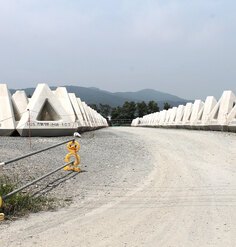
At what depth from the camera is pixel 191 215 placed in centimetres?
730

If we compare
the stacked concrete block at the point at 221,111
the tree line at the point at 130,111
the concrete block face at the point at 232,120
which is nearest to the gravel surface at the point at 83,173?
the concrete block face at the point at 232,120

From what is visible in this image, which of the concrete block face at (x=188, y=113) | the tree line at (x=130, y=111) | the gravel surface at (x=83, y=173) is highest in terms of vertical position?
the gravel surface at (x=83, y=173)

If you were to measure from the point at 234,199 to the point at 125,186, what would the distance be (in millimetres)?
2796

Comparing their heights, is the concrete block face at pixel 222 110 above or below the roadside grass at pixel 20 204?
below

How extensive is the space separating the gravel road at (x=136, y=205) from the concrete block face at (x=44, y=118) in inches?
348

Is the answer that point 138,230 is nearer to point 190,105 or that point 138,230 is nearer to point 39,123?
point 39,123

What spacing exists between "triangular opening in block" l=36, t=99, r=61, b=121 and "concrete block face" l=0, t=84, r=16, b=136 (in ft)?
6.49

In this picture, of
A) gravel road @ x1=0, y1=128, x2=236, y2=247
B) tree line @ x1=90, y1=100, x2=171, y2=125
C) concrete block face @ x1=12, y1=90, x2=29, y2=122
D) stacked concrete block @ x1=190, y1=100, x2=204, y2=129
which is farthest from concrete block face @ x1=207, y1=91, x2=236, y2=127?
tree line @ x1=90, y1=100, x2=171, y2=125

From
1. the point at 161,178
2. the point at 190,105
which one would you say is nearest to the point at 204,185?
the point at 161,178

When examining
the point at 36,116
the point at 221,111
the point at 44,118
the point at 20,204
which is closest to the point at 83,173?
the point at 20,204

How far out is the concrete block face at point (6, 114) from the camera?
81.4 feet

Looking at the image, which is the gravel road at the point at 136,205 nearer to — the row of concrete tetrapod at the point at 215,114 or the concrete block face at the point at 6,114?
the concrete block face at the point at 6,114

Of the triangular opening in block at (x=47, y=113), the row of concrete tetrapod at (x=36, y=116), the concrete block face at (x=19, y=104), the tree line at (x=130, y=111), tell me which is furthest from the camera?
the tree line at (x=130, y=111)

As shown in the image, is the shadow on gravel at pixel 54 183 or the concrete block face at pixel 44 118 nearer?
the shadow on gravel at pixel 54 183
